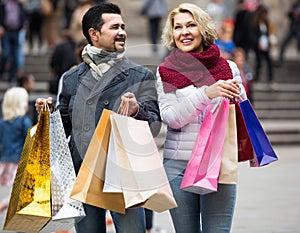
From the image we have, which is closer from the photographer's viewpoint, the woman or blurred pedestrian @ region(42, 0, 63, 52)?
the woman

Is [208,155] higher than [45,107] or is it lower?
lower

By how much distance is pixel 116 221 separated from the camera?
548 centimetres

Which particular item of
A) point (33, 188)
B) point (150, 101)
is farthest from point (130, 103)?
point (33, 188)

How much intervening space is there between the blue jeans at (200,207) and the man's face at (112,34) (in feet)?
2.45

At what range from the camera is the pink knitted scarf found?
219 inches

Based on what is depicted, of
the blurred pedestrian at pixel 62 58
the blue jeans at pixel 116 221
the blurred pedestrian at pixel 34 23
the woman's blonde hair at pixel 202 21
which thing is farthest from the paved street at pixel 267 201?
the blurred pedestrian at pixel 34 23

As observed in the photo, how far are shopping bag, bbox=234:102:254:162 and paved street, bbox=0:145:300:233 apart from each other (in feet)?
10.8

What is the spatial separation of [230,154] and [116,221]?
0.76 meters

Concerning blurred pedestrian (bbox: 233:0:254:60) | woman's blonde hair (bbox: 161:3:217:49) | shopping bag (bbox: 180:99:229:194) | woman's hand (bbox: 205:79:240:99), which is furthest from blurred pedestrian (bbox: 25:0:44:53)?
woman's hand (bbox: 205:79:240:99)

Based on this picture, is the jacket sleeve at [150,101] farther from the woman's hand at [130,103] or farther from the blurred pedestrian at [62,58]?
the blurred pedestrian at [62,58]

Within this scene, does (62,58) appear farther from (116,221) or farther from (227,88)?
(227,88)

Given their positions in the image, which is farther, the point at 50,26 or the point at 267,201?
the point at 50,26

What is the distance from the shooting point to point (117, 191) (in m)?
5.12

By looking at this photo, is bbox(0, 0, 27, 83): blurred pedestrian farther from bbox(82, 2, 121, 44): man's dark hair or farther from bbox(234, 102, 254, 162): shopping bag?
bbox(234, 102, 254, 162): shopping bag
